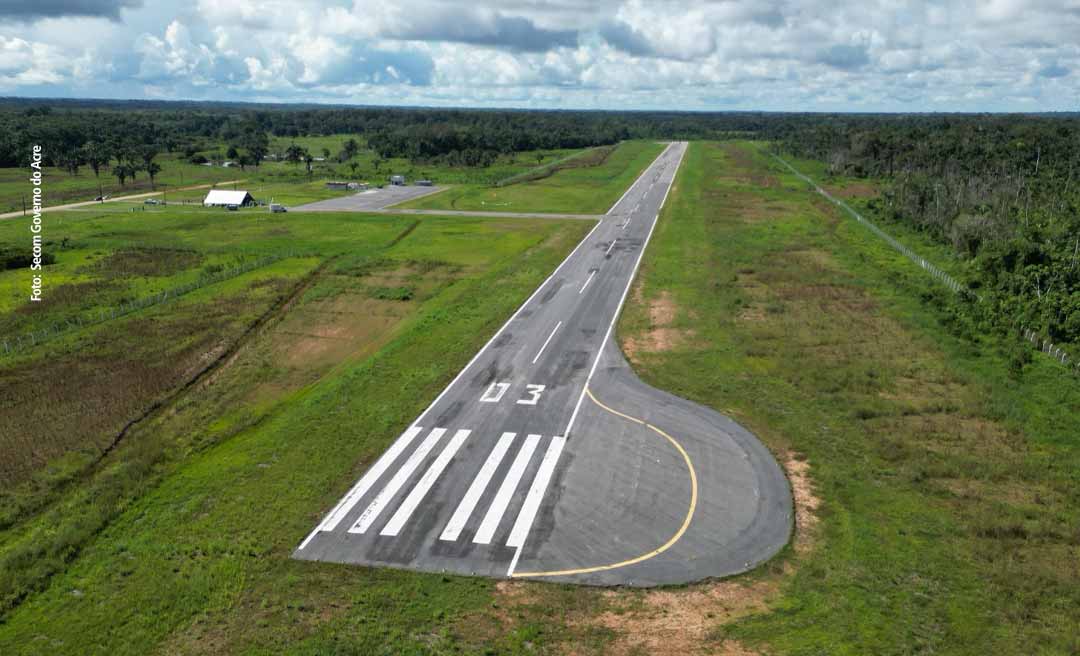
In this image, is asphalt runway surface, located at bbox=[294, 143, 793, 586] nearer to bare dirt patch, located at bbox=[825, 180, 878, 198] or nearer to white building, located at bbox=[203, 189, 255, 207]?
white building, located at bbox=[203, 189, 255, 207]

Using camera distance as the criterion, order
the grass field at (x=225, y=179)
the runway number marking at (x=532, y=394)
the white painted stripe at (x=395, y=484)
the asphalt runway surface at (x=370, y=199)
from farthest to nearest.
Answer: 1. the grass field at (x=225, y=179)
2. the asphalt runway surface at (x=370, y=199)
3. the runway number marking at (x=532, y=394)
4. the white painted stripe at (x=395, y=484)

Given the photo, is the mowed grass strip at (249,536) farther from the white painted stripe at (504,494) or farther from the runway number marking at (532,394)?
the runway number marking at (532,394)

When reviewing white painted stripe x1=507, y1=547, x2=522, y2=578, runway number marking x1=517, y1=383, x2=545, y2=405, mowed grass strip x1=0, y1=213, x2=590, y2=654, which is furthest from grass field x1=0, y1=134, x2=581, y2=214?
white painted stripe x1=507, y1=547, x2=522, y2=578

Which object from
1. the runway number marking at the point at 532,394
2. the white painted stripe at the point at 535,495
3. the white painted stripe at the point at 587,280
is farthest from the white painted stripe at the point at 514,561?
the white painted stripe at the point at 587,280

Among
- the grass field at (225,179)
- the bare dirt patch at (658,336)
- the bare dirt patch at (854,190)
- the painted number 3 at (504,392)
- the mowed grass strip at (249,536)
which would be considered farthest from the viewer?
the grass field at (225,179)

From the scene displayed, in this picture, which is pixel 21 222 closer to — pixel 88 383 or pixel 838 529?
pixel 88 383

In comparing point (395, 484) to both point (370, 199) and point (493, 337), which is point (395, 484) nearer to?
point (493, 337)

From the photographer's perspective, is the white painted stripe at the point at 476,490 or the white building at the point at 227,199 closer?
the white painted stripe at the point at 476,490
